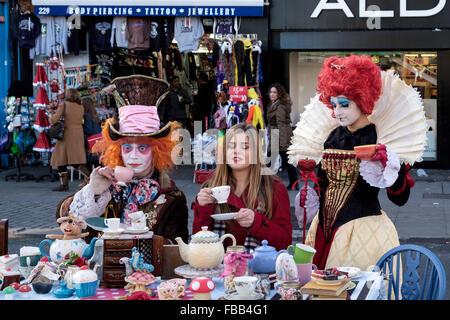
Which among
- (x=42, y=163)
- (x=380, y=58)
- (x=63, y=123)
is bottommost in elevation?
(x=42, y=163)

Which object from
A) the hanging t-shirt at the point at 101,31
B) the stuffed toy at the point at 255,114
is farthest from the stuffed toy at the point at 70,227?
the hanging t-shirt at the point at 101,31

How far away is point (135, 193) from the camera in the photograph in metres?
4.41

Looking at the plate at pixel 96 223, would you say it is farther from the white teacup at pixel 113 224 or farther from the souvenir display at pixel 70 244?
the white teacup at pixel 113 224

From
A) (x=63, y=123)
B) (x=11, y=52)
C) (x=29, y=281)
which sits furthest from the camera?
(x=11, y=52)

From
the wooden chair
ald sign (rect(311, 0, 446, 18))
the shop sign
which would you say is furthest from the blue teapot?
ald sign (rect(311, 0, 446, 18))

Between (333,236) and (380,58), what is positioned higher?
(380,58)

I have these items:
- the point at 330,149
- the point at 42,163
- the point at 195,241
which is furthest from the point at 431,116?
the point at 195,241

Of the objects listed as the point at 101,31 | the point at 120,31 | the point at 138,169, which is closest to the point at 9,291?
the point at 138,169

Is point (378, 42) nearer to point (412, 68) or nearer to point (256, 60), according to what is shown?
point (412, 68)

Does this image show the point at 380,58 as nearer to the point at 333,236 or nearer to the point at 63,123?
the point at 63,123

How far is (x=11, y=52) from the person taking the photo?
1620 cm

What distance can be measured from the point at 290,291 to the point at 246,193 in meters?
1.30

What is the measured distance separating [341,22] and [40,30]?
6.61 meters

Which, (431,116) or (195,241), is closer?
(195,241)
